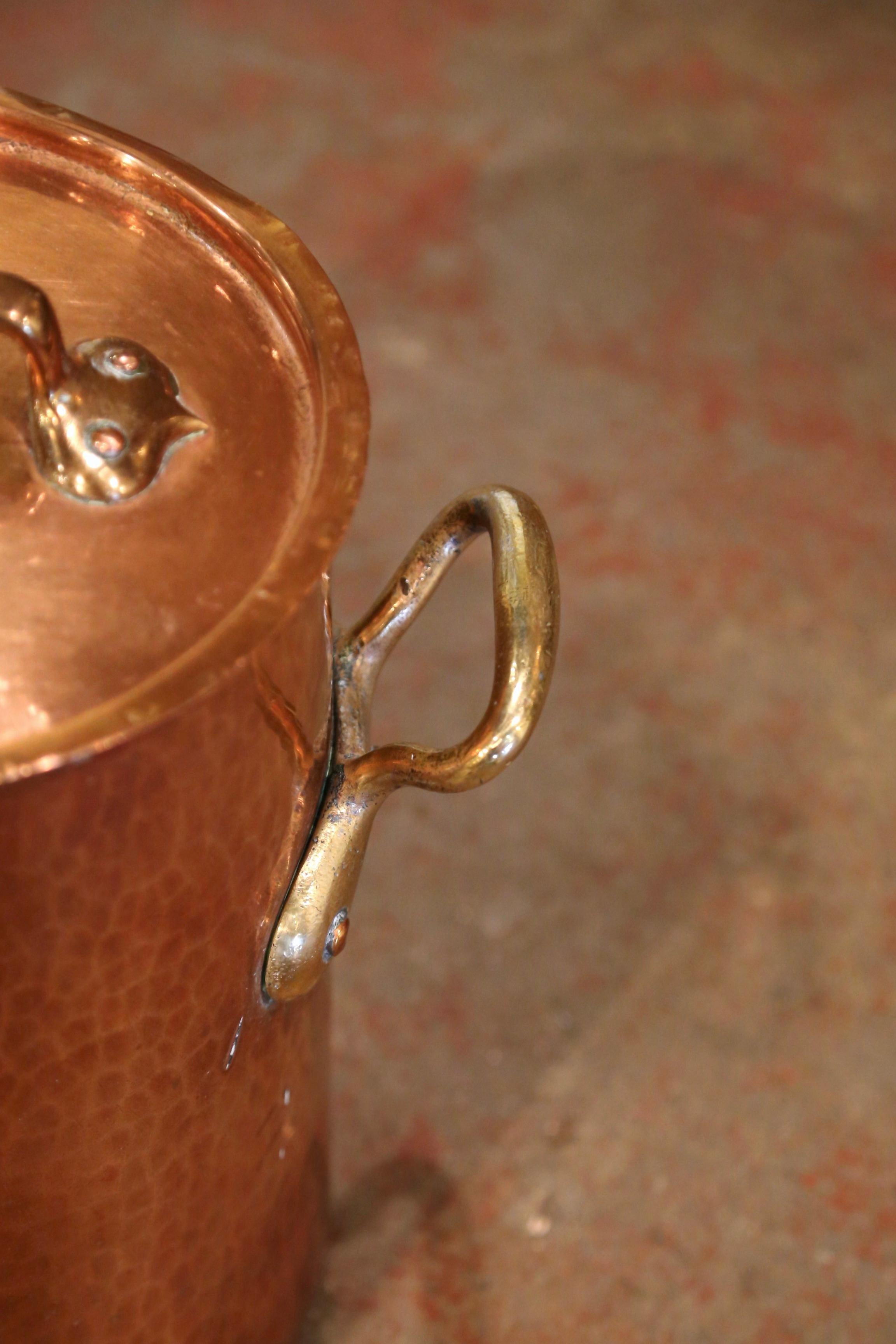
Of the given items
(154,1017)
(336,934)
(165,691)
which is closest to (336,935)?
(336,934)

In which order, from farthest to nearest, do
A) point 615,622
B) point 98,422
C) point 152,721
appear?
point 615,622, point 98,422, point 152,721

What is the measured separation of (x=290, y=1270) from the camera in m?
1.34

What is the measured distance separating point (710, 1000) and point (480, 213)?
60.3 inches

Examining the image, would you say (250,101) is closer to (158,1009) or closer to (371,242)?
(371,242)

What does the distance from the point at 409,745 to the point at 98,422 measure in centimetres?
28

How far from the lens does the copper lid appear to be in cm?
79

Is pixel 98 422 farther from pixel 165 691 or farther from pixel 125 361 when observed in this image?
pixel 165 691

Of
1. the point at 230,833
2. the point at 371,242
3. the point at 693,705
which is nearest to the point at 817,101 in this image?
the point at 371,242

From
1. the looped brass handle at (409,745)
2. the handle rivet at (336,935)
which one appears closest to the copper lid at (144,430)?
the looped brass handle at (409,745)

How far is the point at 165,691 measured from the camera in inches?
30.1

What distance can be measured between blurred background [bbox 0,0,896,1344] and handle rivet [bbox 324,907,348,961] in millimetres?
391

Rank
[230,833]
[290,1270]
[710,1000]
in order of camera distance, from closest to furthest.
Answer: [230,833], [290,1270], [710,1000]

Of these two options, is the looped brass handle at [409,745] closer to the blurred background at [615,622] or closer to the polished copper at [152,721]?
the polished copper at [152,721]

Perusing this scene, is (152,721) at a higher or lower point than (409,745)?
higher
